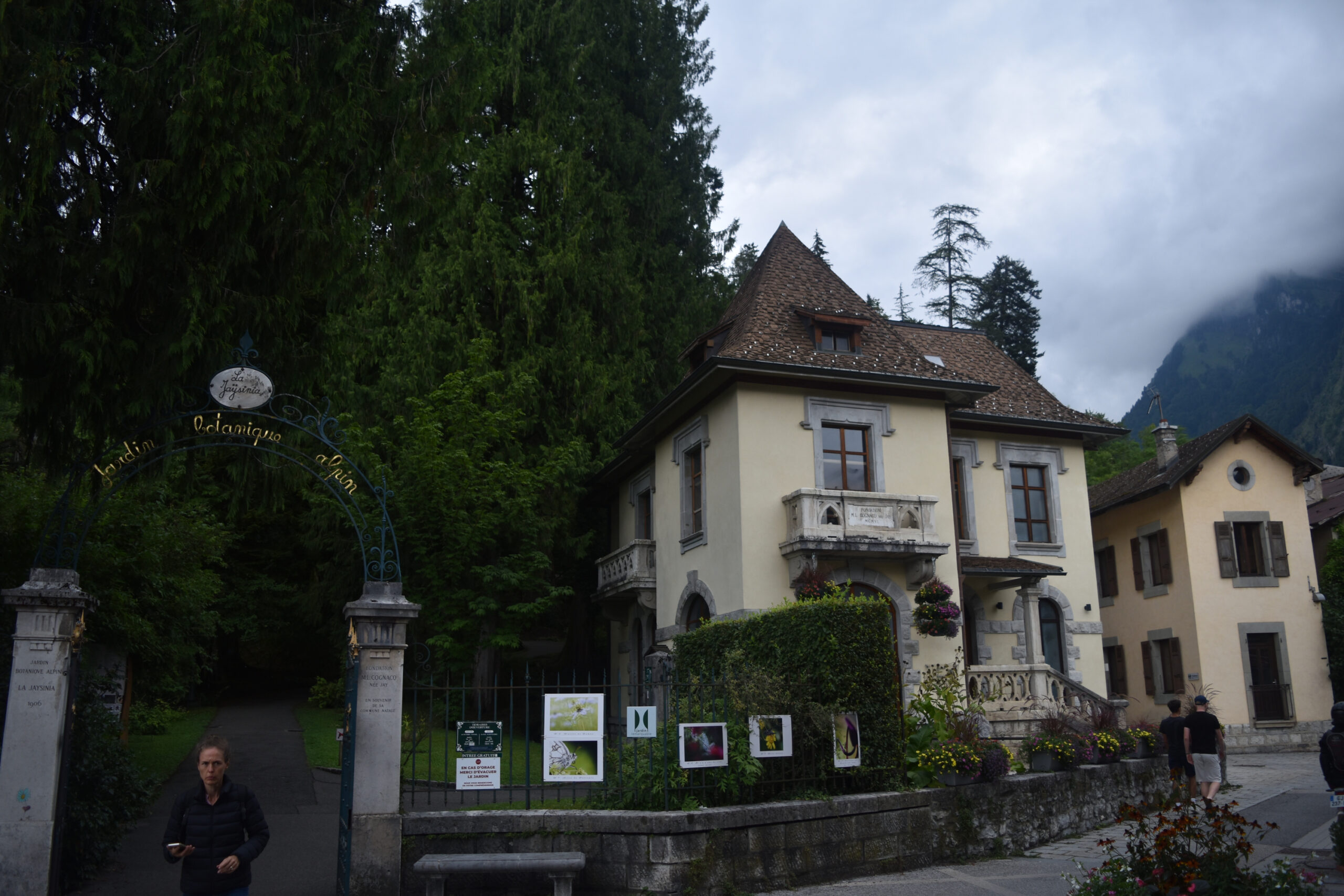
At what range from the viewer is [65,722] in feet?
27.9

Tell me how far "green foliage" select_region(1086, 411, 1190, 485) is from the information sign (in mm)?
37997

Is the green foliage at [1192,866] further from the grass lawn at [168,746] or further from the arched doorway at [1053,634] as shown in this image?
the arched doorway at [1053,634]

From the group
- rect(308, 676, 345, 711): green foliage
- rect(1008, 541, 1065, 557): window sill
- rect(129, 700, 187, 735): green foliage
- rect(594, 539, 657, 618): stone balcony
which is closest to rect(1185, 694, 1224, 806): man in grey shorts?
rect(1008, 541, 1065, 557): window sill

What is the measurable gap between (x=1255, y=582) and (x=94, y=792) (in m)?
25.3

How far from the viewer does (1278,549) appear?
25.1 m

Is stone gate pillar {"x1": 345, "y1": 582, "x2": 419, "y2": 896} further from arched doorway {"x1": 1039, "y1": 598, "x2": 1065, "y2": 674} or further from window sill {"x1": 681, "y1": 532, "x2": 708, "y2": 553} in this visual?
arched doorway {"x1": 1039, "y1": 598, "x2": 1065, "y2": 674}

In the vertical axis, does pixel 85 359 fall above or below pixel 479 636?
above

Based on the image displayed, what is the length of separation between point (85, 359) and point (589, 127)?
21.1 m

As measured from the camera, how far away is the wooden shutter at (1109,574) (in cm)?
2780

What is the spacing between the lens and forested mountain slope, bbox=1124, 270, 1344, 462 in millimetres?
91375

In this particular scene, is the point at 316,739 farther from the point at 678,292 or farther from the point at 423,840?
the point at 678,292

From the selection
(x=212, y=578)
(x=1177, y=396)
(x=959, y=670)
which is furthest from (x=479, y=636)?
(x=1177, y=396)

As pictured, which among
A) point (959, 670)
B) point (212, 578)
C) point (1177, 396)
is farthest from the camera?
point (1177, 396)

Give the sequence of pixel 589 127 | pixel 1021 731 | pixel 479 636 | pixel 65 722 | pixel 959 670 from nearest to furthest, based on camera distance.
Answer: pixel 65 722 < pixel 1021 731 < pixel 959 670 < pixel 479 636 < pixel 589 127
